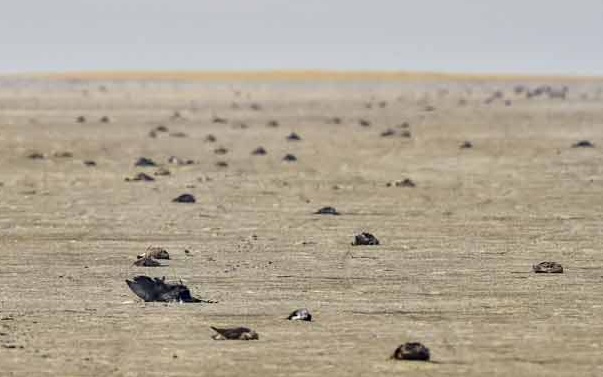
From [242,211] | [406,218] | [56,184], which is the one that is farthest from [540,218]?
[56,184]

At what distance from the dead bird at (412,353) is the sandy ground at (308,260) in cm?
10

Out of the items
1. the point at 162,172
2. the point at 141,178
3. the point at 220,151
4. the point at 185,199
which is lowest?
the point at 185,199

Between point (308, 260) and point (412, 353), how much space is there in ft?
23.0

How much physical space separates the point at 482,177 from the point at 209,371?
2288 centimetres

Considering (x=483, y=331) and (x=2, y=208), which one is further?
(x=2, y=208)

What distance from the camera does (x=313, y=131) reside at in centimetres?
5828

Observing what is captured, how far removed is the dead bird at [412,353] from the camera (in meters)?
13.6

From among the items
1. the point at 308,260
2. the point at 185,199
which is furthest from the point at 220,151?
the point at 308,260

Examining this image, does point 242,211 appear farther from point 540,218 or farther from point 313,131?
point 313,131

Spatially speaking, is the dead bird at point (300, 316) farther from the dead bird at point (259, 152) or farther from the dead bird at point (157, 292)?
the dead bird at point (259, 152)

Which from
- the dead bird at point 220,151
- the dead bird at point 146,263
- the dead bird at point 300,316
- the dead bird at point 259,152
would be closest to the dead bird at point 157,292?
the dead bird at point 300,316

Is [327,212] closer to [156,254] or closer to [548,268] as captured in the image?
[156,254]

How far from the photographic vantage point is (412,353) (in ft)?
44.5

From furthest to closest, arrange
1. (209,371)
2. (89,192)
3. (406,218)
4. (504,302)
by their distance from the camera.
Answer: (89,192), (406,218), (504,302), (209,371)
